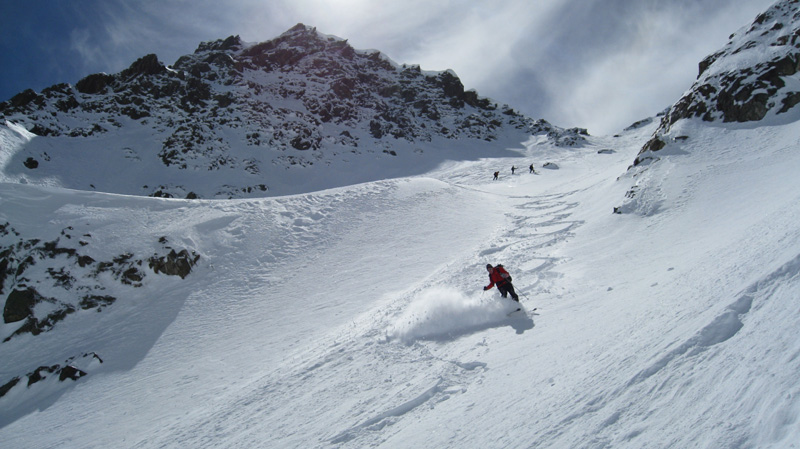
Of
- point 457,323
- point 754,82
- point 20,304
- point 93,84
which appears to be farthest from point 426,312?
point 93,84

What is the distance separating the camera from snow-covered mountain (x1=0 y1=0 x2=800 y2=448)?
4.38m

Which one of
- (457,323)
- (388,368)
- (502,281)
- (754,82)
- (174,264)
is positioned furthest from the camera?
(754,82)

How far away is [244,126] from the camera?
5400 centimetres

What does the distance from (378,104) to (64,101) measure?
48.5 meters

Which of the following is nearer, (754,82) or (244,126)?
(754,82)

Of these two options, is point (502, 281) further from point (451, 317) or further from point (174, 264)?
point (174, 264)

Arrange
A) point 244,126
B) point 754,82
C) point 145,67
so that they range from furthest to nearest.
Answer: point 145,67 < point 244,126 < point 754,82

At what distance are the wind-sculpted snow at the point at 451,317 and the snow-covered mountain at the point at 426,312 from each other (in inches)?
2.5

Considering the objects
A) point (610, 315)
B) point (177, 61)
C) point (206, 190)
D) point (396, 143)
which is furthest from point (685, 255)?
point (177, 61)

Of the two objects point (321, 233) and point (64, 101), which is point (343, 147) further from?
point (321, 233)

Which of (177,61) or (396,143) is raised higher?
(177,61)

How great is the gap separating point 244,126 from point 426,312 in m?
53.7

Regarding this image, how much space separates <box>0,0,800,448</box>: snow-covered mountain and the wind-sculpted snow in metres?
0.06

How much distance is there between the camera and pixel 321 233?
18344mm
